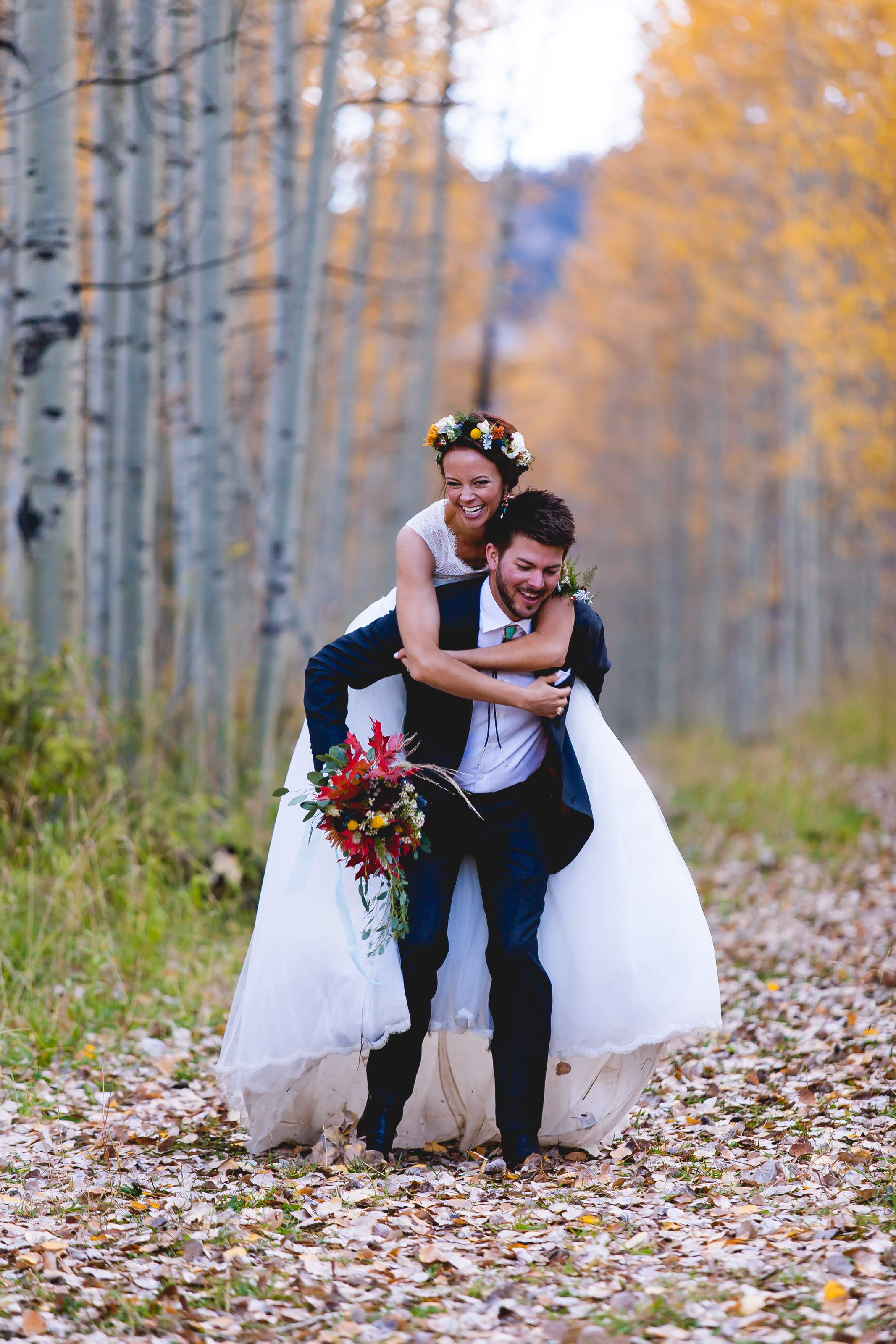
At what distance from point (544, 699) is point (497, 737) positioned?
273mm

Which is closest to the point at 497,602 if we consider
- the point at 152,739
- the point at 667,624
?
the point at 152,739

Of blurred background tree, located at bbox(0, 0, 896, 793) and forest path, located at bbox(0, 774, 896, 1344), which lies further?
blurred background tree, located at bbox(0, 0, 896, 793)

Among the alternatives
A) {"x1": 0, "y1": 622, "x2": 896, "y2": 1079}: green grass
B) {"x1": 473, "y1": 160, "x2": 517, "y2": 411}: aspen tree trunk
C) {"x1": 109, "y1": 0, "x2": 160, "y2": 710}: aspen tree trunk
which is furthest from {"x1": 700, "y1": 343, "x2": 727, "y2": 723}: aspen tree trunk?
{"x1": 0, "y1": 622, "x2": 896, "y2": 1079}: green grass

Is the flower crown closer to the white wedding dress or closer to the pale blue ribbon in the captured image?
the white wedding dress

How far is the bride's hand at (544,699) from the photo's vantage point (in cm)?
369

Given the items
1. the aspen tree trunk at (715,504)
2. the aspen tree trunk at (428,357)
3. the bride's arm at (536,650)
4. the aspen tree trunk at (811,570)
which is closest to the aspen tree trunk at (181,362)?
the bride's arm at (536,650)

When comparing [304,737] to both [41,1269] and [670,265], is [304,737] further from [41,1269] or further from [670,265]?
[670,265]

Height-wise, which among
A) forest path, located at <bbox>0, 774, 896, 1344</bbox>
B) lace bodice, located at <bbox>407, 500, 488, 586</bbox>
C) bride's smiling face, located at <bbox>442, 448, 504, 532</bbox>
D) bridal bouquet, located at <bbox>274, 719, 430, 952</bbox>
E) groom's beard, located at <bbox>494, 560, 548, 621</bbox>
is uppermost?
bride's smiling face, located at <bbox>442, 448, 504, 532</bbox>

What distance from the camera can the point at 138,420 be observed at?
808 cm

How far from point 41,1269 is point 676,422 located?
77.1 feet

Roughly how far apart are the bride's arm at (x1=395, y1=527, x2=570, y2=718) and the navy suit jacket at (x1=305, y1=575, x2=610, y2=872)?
0.09 meters

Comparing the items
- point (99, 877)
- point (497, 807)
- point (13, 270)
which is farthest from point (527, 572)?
point (13, 270)

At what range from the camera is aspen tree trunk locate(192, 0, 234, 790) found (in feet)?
25.0

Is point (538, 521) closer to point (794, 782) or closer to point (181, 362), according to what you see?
point (181, 362)
